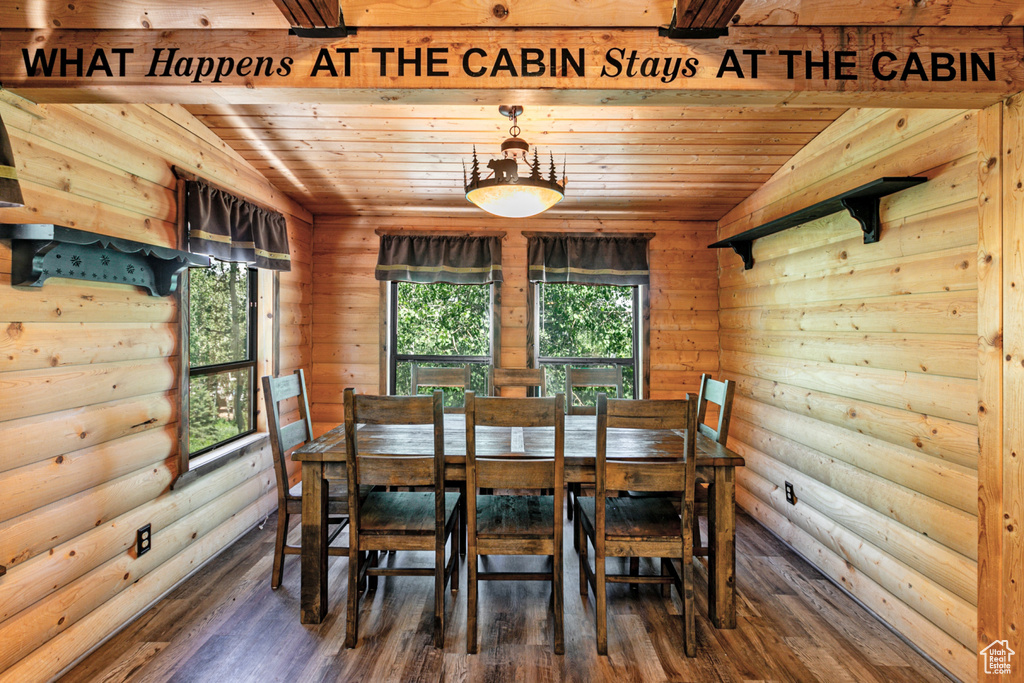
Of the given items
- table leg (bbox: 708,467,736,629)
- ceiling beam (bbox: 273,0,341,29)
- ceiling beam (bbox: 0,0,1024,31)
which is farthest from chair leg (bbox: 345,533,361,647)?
ceiling beam (bbox: 0,0,1024,31)

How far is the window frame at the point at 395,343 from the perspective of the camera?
4207 mm

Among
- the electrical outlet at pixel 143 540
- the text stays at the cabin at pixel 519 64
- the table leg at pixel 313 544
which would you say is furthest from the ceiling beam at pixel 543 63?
the electrical outlet at pixel 143 540

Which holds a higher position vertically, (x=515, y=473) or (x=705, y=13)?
(x=705, y=13)

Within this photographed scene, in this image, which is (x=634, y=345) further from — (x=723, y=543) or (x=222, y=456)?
(x=222, y=456)

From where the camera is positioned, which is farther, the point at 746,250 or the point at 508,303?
the point at 508,303

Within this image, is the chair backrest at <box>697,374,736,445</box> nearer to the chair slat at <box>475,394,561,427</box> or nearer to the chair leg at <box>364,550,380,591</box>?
the chair slat at <box>475,394,561,427</box>

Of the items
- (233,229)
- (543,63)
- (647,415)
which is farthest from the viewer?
(233,229)

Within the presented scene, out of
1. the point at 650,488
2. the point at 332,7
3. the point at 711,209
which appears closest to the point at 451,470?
the point at 650,488

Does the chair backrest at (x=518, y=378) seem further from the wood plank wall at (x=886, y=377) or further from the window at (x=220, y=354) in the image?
the window at (x=220, y=354)

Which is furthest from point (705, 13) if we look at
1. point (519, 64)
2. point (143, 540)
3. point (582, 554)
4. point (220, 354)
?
point (143, 540)

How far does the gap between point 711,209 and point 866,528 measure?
8.54 ft

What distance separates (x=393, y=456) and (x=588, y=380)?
1.81 meters

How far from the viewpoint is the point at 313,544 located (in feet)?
7.23

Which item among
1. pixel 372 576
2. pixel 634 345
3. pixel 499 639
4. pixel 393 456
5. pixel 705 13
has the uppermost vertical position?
pixel 705 13
